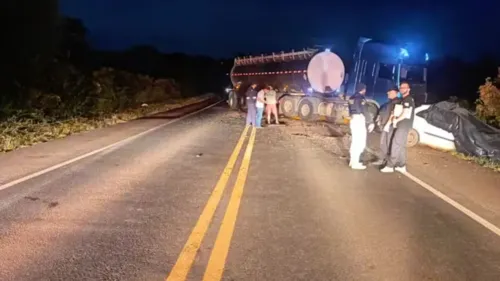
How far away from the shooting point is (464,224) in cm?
696

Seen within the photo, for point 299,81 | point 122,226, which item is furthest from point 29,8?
point 122,226

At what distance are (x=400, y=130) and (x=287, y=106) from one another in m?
17.1

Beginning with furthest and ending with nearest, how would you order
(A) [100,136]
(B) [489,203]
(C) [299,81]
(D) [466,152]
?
(C) [299,81] < (A) [100,136] < (D) [466,152] < (B) [489,203]

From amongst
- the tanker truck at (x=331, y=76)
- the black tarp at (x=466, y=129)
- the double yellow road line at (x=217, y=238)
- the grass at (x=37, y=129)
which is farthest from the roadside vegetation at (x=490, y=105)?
the grass at (x=37, y=129)

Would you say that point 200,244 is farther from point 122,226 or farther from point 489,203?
point 489,203

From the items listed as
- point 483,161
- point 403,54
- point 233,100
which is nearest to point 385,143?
point 483,161

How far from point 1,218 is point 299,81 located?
2049 centimetres

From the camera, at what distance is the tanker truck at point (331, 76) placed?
2202cm

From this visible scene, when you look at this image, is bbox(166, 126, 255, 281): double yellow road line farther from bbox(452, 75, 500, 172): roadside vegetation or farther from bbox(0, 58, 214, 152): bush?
bbox(452, 75, 500, 172): roadside vegetation

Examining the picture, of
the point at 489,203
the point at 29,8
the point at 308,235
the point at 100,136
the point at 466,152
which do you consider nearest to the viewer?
the point at 308,235

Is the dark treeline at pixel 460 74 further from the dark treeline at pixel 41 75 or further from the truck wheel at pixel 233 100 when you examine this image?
the dark treeline at pixel 41 75

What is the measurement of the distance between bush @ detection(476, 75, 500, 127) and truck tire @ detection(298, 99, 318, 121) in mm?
8517

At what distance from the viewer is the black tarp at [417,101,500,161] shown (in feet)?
43.8

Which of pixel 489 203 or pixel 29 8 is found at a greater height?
pixel 29 8
